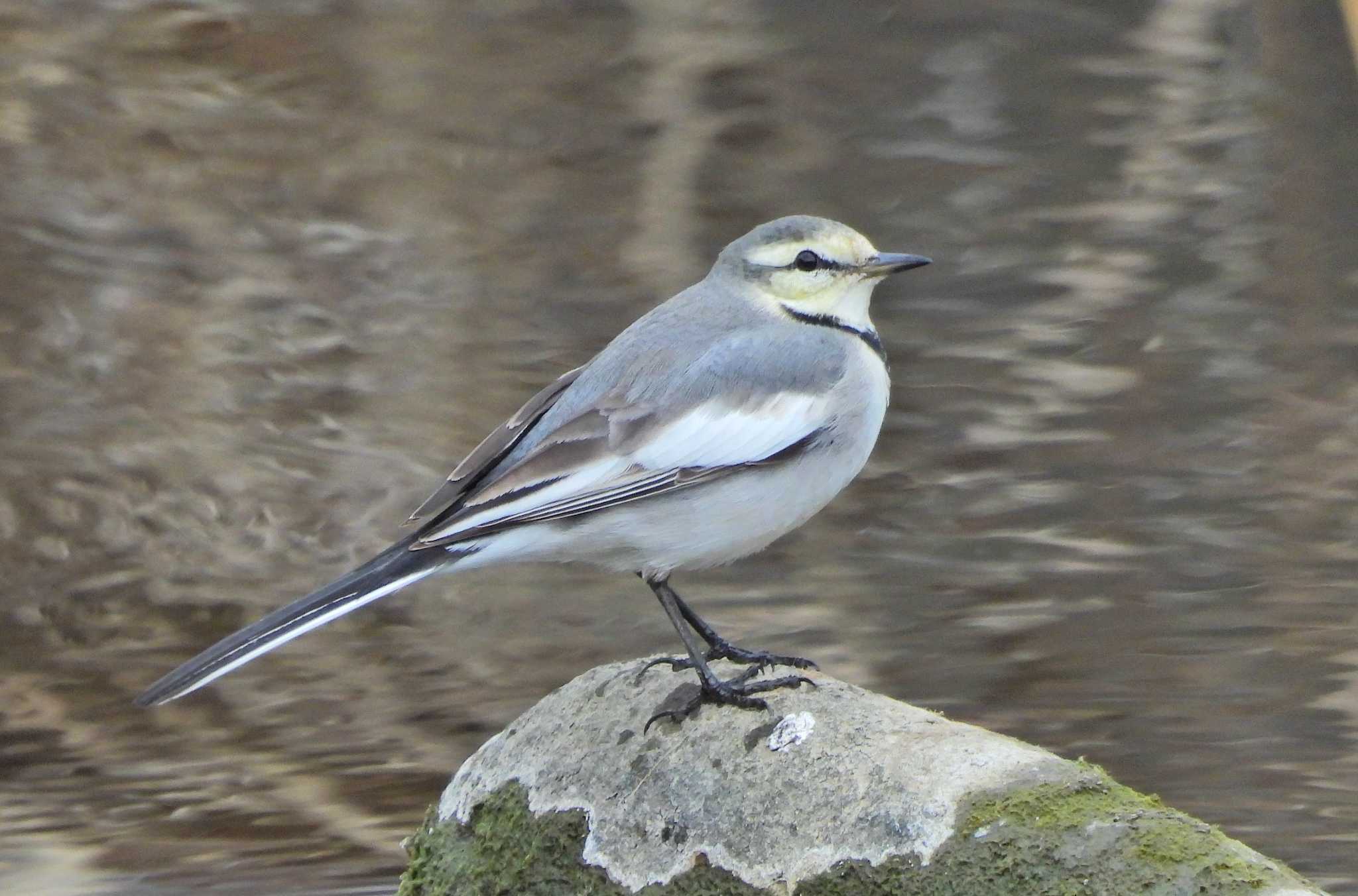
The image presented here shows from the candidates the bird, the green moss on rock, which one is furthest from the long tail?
the green moss on rock

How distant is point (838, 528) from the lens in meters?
11.4

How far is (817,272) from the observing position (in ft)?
21.7

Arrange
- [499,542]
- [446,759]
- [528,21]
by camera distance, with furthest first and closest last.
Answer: [528,21] < [446,759] < [499,542]

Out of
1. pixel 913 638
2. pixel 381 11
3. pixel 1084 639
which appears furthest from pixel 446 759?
pixel 381 11

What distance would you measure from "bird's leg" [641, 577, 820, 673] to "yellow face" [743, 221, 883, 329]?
110 cm

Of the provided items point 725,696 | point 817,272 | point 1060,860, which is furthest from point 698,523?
point 1060,860

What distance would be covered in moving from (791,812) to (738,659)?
2.94 ft

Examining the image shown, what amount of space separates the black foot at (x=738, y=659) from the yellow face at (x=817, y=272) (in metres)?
1.20

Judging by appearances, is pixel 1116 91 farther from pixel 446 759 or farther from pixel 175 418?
pixel 446 759

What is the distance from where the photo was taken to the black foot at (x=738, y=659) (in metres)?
6.04

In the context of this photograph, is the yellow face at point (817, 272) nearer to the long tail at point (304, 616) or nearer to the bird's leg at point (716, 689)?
the bird's leg at point (716, 689)

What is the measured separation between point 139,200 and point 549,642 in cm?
630

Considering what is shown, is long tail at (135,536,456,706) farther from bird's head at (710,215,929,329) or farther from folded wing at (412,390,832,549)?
bird's head at (710,215,929,329)

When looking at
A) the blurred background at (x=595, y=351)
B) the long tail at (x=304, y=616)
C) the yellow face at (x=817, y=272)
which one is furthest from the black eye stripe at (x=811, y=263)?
the blurred background at (x=595, y=351)
